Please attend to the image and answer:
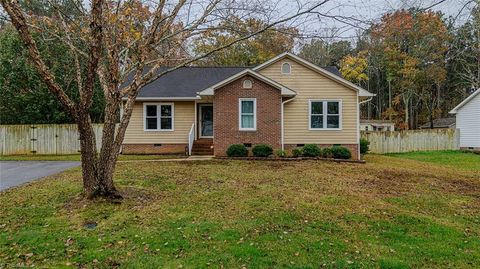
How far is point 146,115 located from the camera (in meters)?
18.7

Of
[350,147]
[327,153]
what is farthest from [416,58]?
[327,153]

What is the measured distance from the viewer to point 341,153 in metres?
15.8

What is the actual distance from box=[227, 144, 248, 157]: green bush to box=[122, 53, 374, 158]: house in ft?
1.49

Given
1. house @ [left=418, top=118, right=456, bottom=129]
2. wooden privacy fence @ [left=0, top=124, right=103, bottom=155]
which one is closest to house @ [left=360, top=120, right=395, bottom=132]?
house @ [left=418, top=118, right=456, bottom=129]

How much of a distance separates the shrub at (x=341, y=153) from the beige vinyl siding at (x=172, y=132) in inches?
302

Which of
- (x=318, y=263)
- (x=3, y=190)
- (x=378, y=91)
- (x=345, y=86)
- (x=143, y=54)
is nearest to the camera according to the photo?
(x=318, y=263)

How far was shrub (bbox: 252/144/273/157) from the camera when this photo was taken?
1551 cm

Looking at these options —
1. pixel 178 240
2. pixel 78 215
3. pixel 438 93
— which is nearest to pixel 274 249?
pixel 178 240

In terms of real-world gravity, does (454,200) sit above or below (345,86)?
below

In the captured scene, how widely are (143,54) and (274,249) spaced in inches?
200

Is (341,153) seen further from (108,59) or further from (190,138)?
(108,59)

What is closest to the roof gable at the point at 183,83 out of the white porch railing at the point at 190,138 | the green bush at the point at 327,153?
the white porch railing at the point at 190,138

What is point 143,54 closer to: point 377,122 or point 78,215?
point 78,215

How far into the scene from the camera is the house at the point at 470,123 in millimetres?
23289
